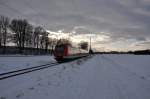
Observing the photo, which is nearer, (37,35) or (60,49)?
(60,49)

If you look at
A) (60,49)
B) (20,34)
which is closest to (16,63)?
(60,49)

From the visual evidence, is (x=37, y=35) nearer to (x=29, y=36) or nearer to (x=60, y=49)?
(x=29, y=36)

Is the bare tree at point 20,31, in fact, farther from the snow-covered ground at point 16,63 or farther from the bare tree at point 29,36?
the snow-covered ground at point 16,63

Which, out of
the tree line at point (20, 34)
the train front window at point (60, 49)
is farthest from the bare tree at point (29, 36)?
the train front window at point (60, 49)

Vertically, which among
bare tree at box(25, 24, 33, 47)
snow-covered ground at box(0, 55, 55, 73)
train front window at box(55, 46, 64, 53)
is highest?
bare tree at box(25, 24, 33, 47)

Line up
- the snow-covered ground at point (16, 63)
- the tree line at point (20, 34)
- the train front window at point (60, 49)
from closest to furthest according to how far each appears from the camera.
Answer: the snow-covered ground at point (16, 63) < the train front window at point (60, 49) < the tree line at point (20, 34)

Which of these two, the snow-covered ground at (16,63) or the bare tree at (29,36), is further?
the bare tree at (29,36)

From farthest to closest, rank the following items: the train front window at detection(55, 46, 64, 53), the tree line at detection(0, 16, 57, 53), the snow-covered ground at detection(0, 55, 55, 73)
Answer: the tree line at detection(0, 16, 57, 53) < the train front window at detection(55, 46, 64, 53) < the snow-covered ground at detection(0, 55, 55, 73)

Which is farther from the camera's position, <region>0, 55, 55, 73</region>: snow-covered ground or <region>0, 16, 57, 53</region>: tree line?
<region>0, 16, 57, 53</region>: tree line

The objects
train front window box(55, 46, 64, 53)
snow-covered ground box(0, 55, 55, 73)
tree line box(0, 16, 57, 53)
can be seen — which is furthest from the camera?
tree line box(0, 16, 57, 53)

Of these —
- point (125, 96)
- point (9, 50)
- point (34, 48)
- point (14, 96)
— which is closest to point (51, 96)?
point (14, 96)

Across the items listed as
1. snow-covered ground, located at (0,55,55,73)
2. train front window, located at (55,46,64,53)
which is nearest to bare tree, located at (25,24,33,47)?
snow-covered ground, located at (0,55,55,73)

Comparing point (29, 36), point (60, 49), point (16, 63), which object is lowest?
point (16, 63)

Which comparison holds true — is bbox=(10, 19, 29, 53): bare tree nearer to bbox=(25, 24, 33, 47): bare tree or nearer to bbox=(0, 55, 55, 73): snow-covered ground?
bbox=(25, 24, 33, 47): bare tree
